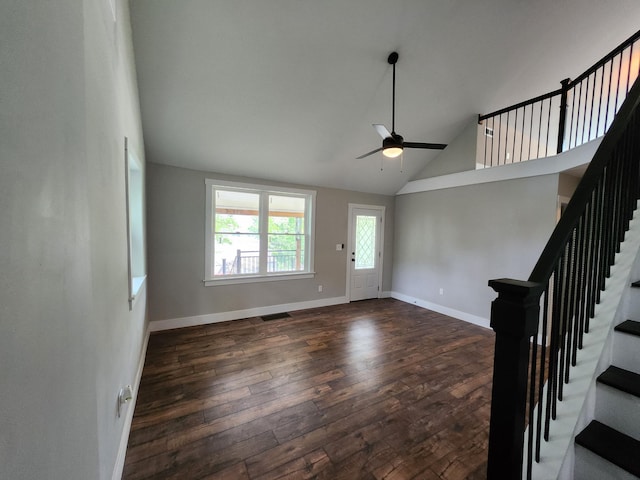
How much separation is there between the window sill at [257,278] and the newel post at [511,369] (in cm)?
375

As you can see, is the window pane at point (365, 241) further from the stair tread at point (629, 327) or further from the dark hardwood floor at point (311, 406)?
the stair tread at point (629, 327)

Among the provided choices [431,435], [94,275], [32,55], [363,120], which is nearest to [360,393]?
[431,435]

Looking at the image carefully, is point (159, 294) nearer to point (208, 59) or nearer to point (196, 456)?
point (196, 456)

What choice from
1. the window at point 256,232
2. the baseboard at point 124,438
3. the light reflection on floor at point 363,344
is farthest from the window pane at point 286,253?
the baseboard at point 124,438

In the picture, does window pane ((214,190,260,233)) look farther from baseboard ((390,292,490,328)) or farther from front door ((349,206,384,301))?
baseboard ((390,292,490,328))

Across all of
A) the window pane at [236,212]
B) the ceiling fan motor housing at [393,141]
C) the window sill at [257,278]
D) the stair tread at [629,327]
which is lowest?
the window sill at [257,278]

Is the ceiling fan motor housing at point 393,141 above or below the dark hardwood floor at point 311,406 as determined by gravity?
above

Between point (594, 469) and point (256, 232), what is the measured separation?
4.11 metres

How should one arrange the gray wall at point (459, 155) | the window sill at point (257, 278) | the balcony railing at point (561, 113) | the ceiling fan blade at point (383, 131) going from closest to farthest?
the ceiling fan blade at point (383, 131)
the balcony railing at point (561, 113)
the window sill at point (257, 278)
the gray wall at point (459, 155)

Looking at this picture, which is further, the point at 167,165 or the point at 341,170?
the point at 341,170

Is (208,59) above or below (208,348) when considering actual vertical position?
above

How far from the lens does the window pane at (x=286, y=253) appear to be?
4477mm

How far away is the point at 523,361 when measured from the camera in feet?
2.99

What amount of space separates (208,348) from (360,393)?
1.94 meters
